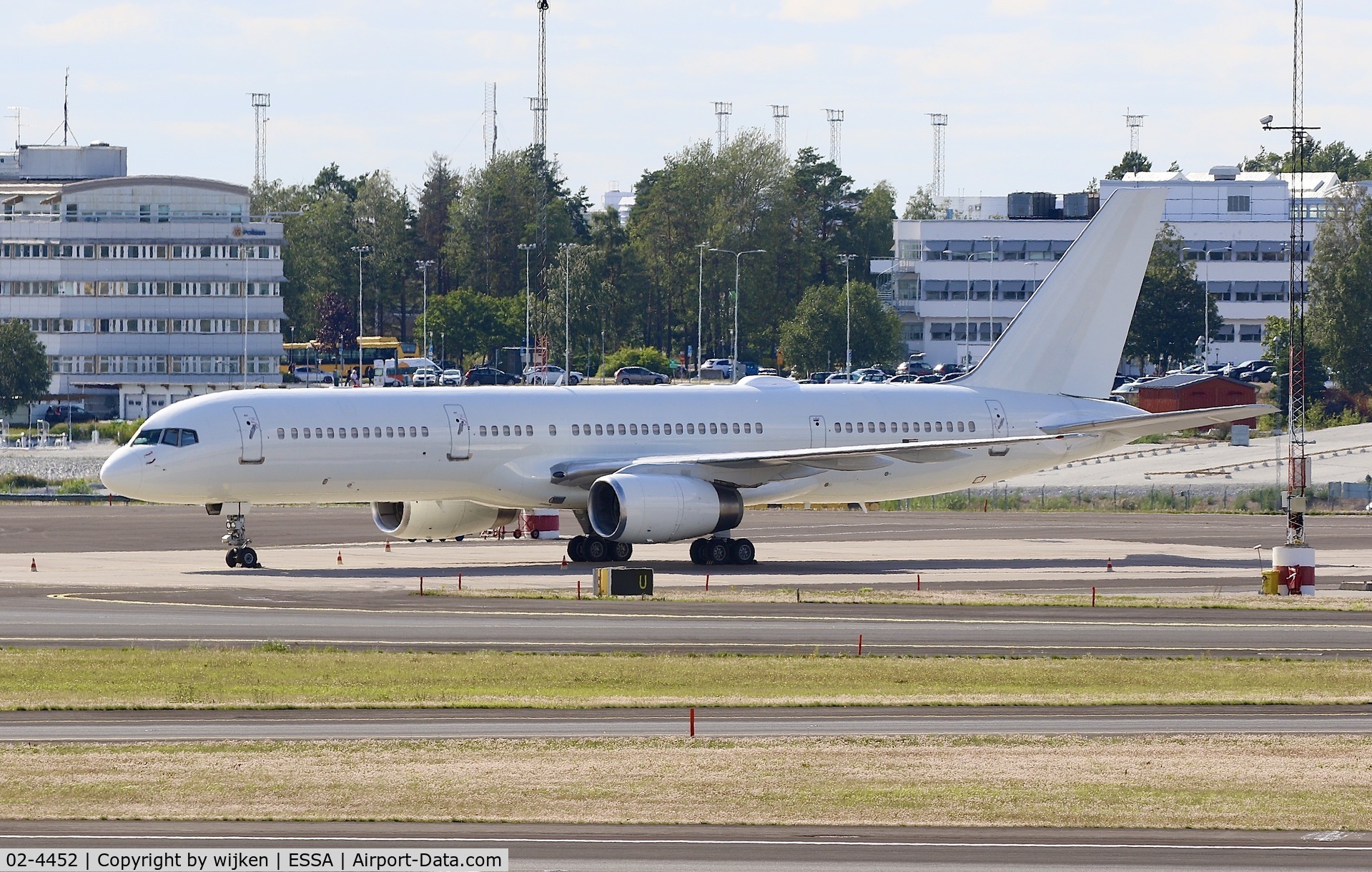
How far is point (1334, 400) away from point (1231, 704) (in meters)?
121

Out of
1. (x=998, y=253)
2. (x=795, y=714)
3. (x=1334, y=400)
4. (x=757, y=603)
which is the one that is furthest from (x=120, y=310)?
(x=795, y=714)

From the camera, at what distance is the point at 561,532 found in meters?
65.3

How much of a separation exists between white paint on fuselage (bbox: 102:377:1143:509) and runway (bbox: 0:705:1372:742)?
22936mm

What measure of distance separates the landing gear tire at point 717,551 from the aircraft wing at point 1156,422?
11665 millimetres

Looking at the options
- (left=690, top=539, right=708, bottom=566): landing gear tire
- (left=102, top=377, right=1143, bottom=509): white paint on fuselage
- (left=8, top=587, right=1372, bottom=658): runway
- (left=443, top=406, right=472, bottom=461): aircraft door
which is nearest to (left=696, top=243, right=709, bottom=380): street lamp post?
(left=102, top=377, right=1143, bottom=509): white paint on fuselage

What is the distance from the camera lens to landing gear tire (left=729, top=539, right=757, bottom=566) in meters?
53.2

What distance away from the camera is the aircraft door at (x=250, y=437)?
49.7 metres

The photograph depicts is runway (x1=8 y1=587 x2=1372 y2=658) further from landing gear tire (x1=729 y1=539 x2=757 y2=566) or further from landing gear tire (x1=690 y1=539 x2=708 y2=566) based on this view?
landing gear tire (x1=690 y1=539 x2=708 y2=566)

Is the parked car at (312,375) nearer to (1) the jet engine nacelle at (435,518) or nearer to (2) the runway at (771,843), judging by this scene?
(1) the jet engine nacelle at (435,518)

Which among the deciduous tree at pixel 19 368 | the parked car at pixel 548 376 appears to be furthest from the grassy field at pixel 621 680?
the deciduous tree at pixel 19 368

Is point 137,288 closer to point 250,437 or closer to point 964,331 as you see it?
point 964,331

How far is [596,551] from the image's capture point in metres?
52.8

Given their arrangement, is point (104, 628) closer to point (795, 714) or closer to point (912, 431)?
point (795, 714)

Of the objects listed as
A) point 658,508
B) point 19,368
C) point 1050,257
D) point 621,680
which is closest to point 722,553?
point 658,508
